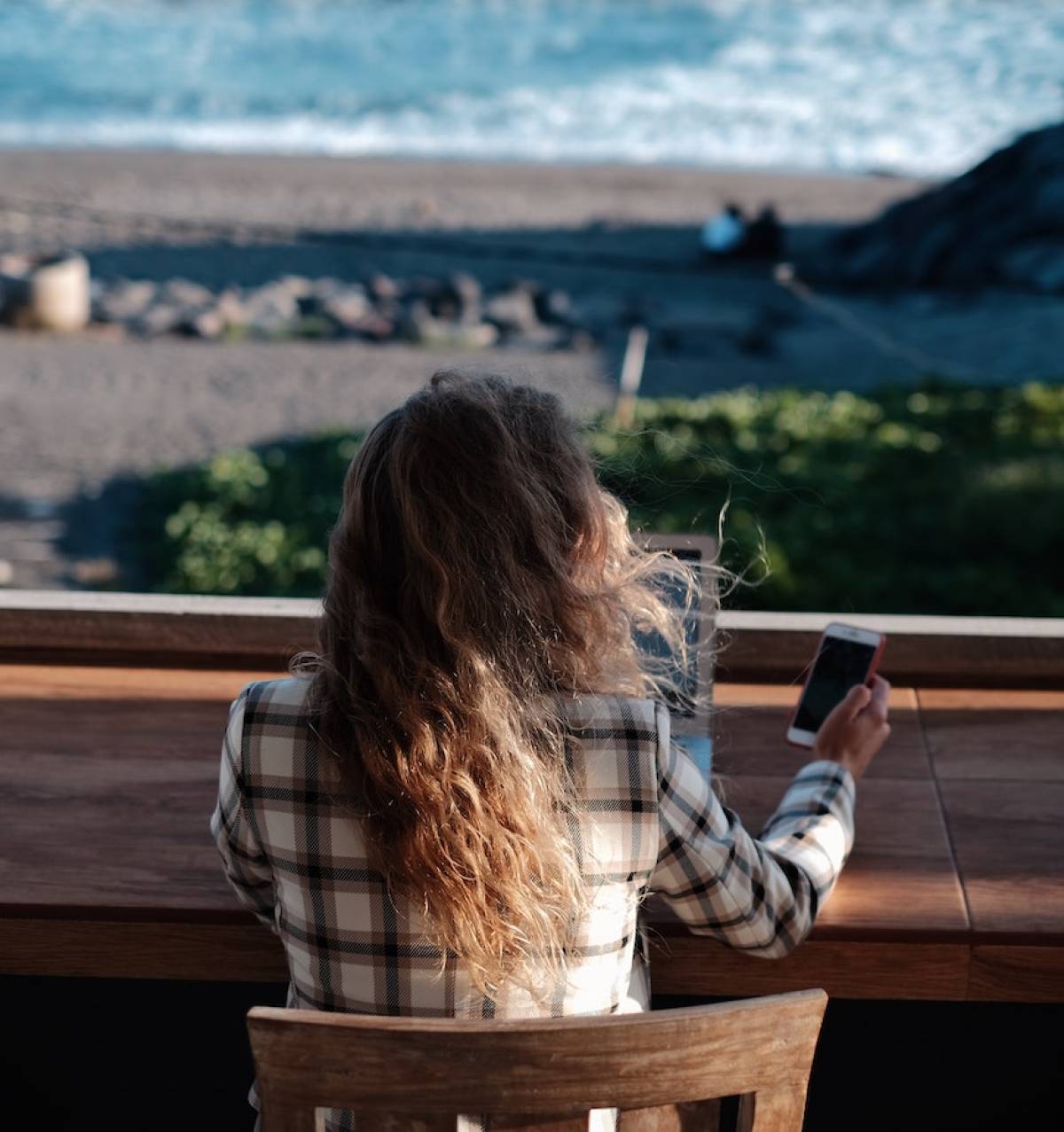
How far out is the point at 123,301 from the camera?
38.9 feet

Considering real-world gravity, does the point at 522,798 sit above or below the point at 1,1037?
above

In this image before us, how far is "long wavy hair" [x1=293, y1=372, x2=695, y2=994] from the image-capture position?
1.28 meters

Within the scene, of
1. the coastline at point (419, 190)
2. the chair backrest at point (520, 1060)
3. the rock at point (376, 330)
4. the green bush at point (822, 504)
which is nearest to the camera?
the chair backrest at point (520, 1060)

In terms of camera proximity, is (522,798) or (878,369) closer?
(522,798)

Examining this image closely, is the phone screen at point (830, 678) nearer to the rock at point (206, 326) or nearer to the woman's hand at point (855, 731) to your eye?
the woman's hand at point (855, 731)

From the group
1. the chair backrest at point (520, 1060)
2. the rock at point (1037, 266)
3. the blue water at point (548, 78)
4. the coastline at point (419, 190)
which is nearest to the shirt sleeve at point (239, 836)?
the chair backrest at point (520, 1060)

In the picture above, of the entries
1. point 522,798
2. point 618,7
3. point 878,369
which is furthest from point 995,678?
point 618,7

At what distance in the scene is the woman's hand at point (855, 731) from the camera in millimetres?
1755

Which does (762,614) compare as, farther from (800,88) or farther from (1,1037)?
(800,88)

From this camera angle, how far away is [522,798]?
1.29 metres

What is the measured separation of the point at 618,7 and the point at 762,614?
104 ft

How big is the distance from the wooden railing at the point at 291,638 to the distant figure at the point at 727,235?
11.8 metres

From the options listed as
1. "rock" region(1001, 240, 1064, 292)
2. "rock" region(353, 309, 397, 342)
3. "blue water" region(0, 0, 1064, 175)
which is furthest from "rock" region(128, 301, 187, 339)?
"blue water" region(0, 0, 1064, 175)

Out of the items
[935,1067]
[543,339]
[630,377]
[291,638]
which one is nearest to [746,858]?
[291,638]
